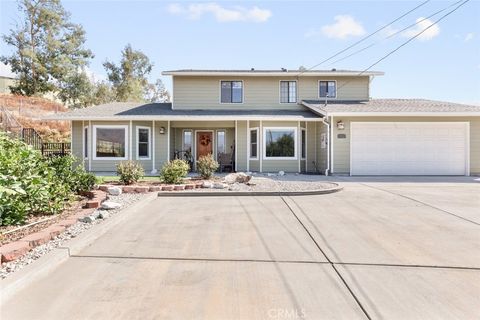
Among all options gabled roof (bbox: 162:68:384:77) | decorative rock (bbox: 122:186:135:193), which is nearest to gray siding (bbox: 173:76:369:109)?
gabled roof (bbox: 162:68:384:77)

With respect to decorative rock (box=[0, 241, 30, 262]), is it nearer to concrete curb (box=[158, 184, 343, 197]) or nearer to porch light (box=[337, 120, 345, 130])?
concrete curb (box=[158, 184, 343, 197])

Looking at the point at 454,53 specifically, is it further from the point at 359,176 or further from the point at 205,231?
the point at 205,231

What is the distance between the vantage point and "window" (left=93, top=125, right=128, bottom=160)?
1609cm

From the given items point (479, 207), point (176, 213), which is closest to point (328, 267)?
point (176, 213)

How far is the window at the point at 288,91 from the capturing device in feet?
58.8

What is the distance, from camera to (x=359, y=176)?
14.6 meters

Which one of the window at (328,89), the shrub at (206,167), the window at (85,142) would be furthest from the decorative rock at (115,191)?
the window at (328,89)

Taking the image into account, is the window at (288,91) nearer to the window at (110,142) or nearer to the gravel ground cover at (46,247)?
the window at (110,142)

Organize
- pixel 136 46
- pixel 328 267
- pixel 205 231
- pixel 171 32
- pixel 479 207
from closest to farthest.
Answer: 1. pixel 328 267
2. pixel 205 231
3. pixel 479 207
4. pixel 171 32
5. pixel 136 46

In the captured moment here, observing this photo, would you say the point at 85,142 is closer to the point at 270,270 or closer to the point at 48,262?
the point at 48,262

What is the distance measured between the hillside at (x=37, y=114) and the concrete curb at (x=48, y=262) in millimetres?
21526

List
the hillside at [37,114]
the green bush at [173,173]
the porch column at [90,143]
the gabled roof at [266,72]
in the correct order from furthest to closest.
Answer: the hillside at [37,114]
the gabled roof at [266,72]
the porch column at [90,143]
the green bush at [173,173]

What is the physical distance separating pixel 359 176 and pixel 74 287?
13149 mm

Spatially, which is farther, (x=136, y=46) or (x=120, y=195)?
(x=136, y=46)
